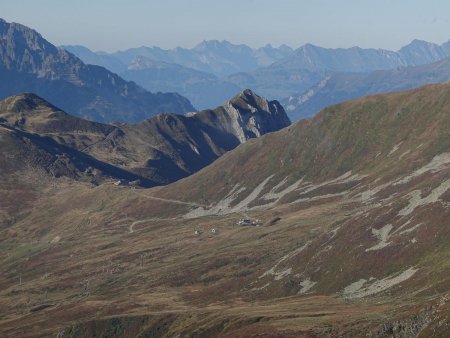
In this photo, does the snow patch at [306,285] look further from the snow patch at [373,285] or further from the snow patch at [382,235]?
the snow patch at [382,235]

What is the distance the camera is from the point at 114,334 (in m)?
169

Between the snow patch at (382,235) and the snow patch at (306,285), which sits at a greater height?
the snow patch at (382,235)

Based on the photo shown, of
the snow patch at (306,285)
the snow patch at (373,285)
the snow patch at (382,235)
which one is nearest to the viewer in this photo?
the snow patch at (373,285)

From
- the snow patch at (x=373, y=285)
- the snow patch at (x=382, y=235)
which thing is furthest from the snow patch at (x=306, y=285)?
the snow patch at (x=382, y=235)

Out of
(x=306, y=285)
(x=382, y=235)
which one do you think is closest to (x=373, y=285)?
(x=306, y=285)

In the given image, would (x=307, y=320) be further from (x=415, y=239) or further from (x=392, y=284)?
(x=415, y=239)

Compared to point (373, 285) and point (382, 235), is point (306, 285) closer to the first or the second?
point (373, 285)

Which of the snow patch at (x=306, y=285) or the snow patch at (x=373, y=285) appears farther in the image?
the snow patch at (x=306, y=285)

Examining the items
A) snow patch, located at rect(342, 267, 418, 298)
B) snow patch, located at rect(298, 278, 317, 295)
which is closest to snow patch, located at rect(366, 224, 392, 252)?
snow patch, located at rect(342, 267, 418, 298)

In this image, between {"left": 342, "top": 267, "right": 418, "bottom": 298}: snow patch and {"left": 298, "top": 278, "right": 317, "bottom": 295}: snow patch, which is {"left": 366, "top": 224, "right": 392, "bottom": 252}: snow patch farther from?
{"left": 298, "top": 278, "right": 317, "bottom": 295}: snow patch

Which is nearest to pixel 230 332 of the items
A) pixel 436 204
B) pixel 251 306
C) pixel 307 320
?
pixel 307 320

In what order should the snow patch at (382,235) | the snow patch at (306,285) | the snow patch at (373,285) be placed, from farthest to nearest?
1. the snow patch at (382,235)
2. the snow patch at (306,285)
3. the snow patch at (373,285)

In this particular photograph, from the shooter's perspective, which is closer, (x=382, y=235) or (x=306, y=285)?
(x=306, y=285)

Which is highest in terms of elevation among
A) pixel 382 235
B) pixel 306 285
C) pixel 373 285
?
pixel 382 235
